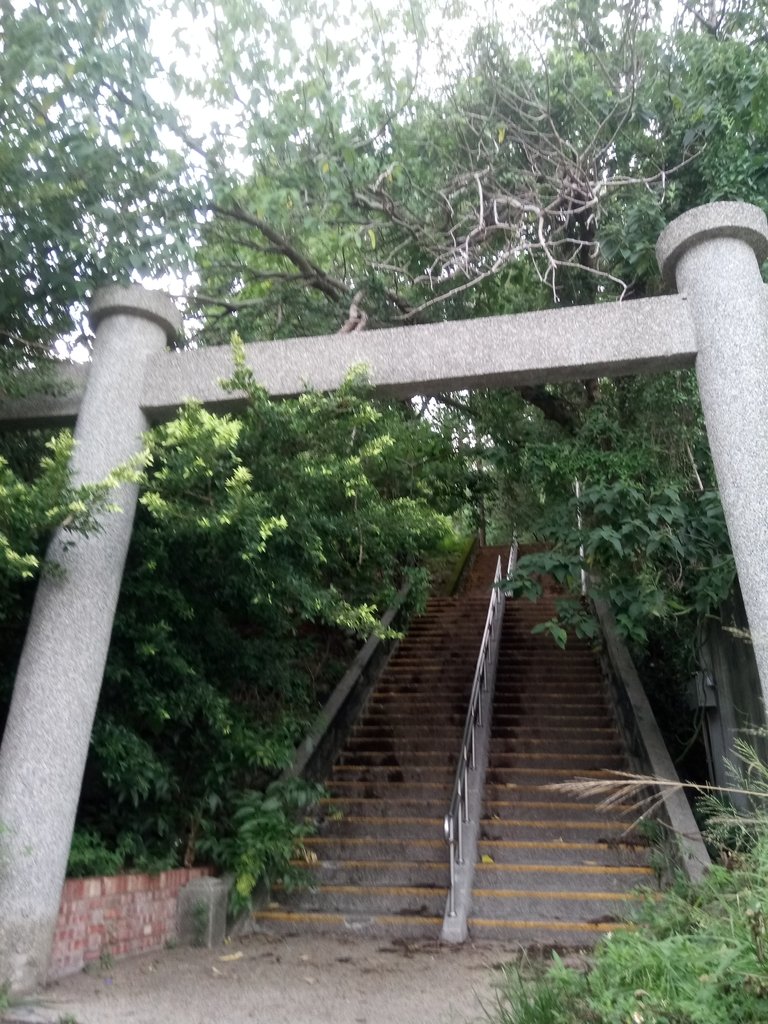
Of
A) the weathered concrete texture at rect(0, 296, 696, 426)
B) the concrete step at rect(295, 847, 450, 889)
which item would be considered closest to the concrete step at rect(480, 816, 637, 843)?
the concrete step at rect(295, 847, 450, 889)

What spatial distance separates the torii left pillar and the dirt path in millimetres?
522

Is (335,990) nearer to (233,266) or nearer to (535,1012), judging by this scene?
(535,1012)

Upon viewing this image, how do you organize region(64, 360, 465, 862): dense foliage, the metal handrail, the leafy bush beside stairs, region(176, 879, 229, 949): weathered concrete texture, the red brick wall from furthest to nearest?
1. the metal handrail
2. region(176, 879, 229, 949): weathered concrete texture
3. region(64, 360, 465, 862): dense foliage
4. the red brick wall
5. the leafy bush beside stairs

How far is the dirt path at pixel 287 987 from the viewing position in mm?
4305

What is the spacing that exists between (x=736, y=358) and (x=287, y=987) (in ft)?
15.7

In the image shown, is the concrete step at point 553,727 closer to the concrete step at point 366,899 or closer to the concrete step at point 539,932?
the concrete step at point 366,899

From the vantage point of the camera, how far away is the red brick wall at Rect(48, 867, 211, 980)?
485 centimetres

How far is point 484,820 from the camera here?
7570 millimetres

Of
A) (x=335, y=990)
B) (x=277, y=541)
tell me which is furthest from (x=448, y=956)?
(x=277, y=541)

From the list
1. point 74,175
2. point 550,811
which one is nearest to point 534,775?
point 550,811

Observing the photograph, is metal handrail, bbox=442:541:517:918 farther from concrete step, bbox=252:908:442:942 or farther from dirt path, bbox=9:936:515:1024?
dirt path, bbox=9:936:515:1024

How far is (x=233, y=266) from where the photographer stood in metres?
8.09

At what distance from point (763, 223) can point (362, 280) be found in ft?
13.8

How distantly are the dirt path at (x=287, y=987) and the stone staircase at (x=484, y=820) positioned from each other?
23.7 inches
